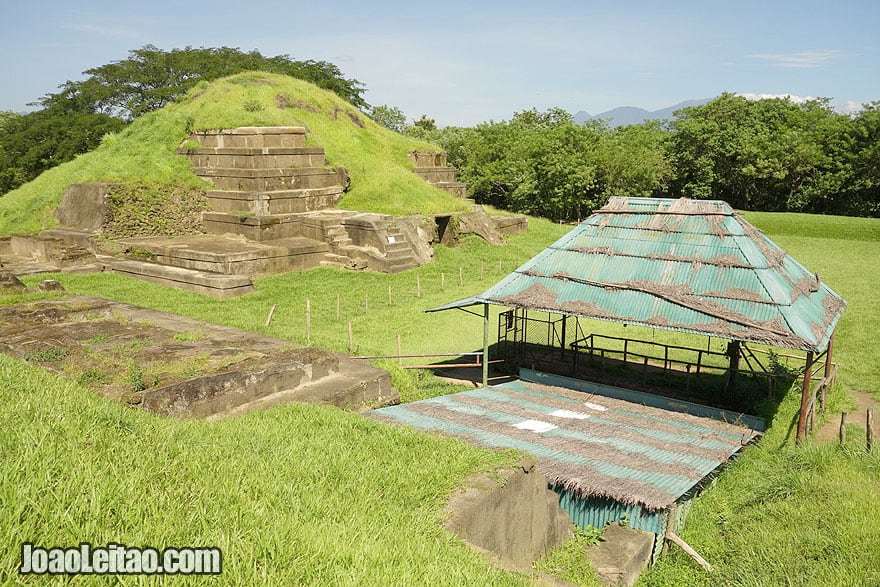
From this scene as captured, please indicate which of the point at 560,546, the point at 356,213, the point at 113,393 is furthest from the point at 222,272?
the point at 560,546

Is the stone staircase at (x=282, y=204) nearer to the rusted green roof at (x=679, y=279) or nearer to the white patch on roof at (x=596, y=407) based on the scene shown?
the rusted green roof at (x=679, y=279)

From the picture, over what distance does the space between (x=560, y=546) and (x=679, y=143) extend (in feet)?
138

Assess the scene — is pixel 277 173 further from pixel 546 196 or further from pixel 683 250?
pixel 546 196

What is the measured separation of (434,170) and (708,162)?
22.1m

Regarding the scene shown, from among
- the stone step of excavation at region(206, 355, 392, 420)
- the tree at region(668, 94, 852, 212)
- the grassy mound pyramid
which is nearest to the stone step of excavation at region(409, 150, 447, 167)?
the grassy mound pyramid

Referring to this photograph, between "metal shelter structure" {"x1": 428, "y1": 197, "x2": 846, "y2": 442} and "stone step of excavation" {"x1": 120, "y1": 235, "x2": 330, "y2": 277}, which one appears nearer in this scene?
"metal shelter structure" {"x1": 428, "y1": 197, "x2": 846, "y2": 442}

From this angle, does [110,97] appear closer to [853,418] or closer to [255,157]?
[255,157]

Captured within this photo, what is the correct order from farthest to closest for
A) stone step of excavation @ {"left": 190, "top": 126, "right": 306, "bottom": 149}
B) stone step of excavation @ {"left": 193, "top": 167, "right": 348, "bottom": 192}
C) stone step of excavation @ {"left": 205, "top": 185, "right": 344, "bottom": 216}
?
stone step of excavation @ {"left": 190, "top": 126, "right": 306, "bottom": 149} → stone step of excavation @ {"left": 193, "top": 167, "right": 348, "bottom": 192} → stone step of excavation @ {"left": 205, "top": 185, "right": 344, "bottom": 216}

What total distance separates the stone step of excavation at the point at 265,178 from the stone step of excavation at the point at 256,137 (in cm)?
105

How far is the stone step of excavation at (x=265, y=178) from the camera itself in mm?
21641

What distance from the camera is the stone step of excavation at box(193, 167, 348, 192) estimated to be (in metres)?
21.6

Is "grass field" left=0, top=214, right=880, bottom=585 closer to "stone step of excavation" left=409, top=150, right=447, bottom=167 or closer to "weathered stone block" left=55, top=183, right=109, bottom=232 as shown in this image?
"weathered stone block" left=55, top=183, right=109, bottom=232

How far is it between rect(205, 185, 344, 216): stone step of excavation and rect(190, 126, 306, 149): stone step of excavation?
187cm

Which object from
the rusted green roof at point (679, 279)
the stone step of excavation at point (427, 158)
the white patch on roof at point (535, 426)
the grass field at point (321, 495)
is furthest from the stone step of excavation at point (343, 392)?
the stone step of excavation at point (427, 158)
